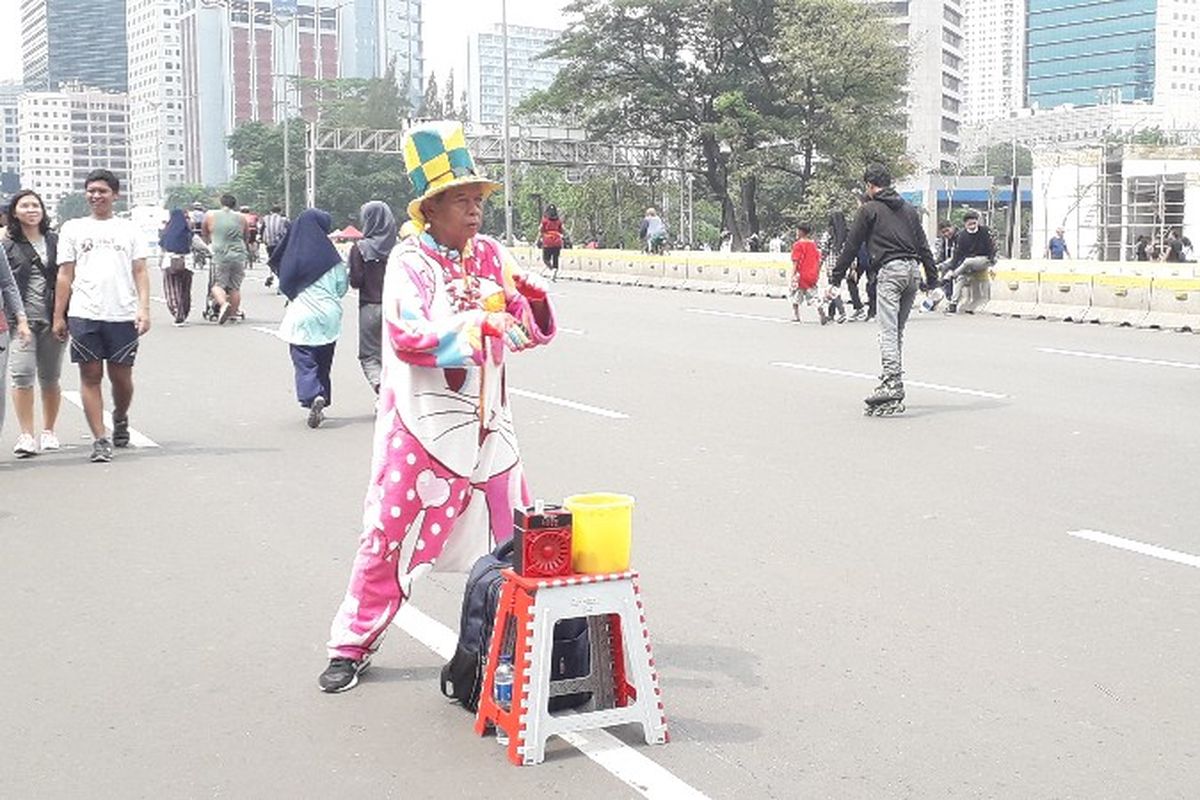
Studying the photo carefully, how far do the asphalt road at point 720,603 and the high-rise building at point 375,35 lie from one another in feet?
443

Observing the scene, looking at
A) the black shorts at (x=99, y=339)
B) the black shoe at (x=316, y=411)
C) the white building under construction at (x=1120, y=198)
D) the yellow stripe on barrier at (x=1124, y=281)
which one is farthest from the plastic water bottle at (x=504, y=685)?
the white building under construction at (x=1120, y=198)

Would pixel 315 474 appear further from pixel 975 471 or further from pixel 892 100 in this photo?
pixel 892 100

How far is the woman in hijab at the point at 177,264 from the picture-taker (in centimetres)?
2122

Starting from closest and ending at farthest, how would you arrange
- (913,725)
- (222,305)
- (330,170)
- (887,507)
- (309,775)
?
1. (309,775)
2. (913,725)
3. (887,507)
4. (222,305)
5. (330,170)

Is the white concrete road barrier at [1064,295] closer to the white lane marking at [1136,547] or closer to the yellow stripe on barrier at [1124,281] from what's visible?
the yellow stripe on barrier at [1124,281]

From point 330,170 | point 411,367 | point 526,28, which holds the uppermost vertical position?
point 526,28

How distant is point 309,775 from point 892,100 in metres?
54.5

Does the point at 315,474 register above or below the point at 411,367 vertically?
below

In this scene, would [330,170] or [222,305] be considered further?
[330,170]

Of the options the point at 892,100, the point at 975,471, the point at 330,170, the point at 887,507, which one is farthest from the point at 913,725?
the point at 330,170

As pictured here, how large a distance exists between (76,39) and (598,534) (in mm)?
206609

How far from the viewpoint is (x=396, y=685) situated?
484 cm

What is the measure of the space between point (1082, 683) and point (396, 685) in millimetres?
2195

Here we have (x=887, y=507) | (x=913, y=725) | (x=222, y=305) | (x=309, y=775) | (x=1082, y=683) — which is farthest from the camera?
(x=222, y=305)
